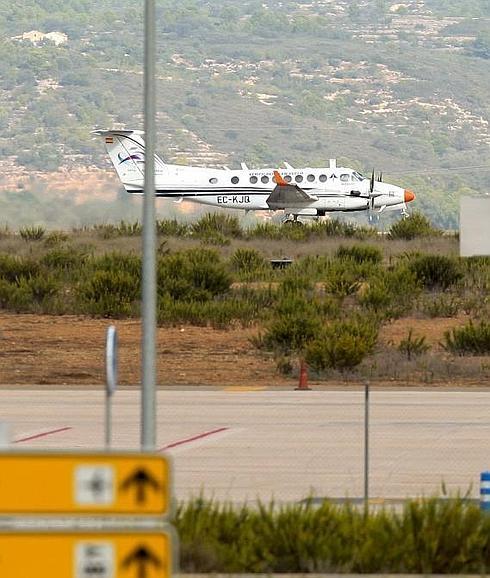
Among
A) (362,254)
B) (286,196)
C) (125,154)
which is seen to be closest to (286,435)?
(362,254)

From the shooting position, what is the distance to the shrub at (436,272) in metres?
50.0

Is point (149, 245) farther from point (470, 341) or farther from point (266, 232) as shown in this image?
point (266, 232)

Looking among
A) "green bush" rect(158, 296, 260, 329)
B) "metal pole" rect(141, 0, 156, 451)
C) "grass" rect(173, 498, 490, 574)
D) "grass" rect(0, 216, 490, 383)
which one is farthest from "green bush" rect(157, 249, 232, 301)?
"grass" rect(173, 498, 490, 574)

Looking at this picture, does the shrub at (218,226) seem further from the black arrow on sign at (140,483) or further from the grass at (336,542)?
the black arrow on sign at (140,483)

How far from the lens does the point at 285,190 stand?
246 feet

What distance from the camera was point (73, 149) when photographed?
168m

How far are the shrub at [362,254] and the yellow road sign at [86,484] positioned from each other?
4936 cm

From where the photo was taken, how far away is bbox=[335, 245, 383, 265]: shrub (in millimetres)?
57938

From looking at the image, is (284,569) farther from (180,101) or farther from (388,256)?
(180,101)

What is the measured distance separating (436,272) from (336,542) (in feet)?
128

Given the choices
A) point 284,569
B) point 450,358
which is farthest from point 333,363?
point 284,569

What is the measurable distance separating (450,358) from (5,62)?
16406 centimetres

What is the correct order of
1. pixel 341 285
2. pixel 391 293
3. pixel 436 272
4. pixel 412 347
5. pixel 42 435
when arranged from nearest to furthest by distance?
pixel 42 435 → pixel 412 347 → pixel 391 293 → pixel 341 285 → pixel 436 272

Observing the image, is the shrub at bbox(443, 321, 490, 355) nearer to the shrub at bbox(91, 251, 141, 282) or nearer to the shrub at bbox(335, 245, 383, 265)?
the shrub at bbox(91, 251, 141, 282)
